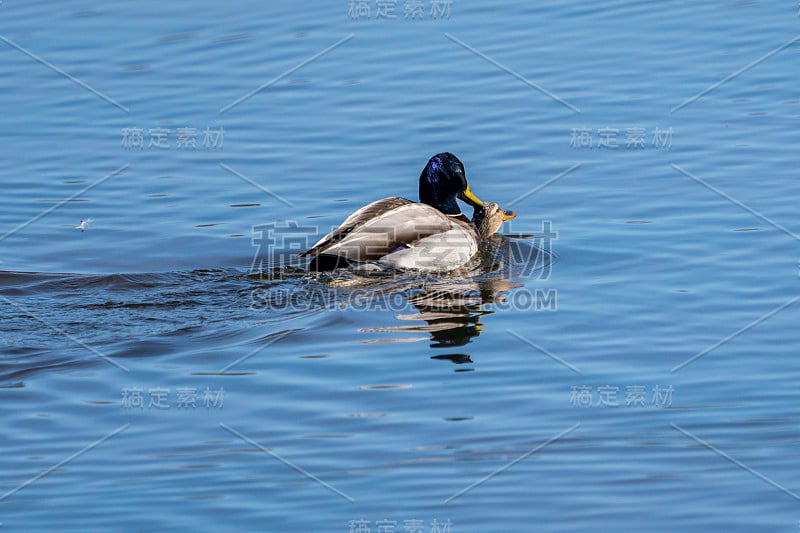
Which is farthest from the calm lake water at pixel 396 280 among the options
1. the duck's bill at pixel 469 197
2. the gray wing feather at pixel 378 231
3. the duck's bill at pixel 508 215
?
the duck's bill at pixel 469 197

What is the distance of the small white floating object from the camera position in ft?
43.1

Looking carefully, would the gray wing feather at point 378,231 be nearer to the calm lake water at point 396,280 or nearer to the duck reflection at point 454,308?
the calm lake water at point 396,280

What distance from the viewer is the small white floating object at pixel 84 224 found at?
1315cm

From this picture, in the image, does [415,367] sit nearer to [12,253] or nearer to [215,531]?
[215,531]

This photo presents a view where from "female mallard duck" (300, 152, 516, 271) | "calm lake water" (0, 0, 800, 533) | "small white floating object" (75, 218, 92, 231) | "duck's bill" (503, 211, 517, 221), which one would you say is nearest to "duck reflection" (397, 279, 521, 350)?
"calm lake water" (0, 0, 800, 533)

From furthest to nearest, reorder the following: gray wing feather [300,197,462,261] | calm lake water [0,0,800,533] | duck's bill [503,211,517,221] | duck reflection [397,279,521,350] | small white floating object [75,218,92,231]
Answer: small white floating object [75,218,92,231] < duck's bill [503,211,517,221] < gray wing feather [300,197,462,261] < duck reflection [397,279,521,350] < calm lake water [0,0,800,533]

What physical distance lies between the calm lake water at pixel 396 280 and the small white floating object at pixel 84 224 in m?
0.10

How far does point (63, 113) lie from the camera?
16.1 metres

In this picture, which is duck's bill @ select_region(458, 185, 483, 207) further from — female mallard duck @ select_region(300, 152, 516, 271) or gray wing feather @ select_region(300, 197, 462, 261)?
gray wing feather @ select_region(300, 197, 462, 261)

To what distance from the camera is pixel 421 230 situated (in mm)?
12070

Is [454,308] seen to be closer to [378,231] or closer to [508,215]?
[378,231]

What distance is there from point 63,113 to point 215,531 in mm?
→ 10657

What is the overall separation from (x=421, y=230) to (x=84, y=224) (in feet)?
12.5

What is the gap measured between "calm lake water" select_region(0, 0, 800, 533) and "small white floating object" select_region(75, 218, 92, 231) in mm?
98
